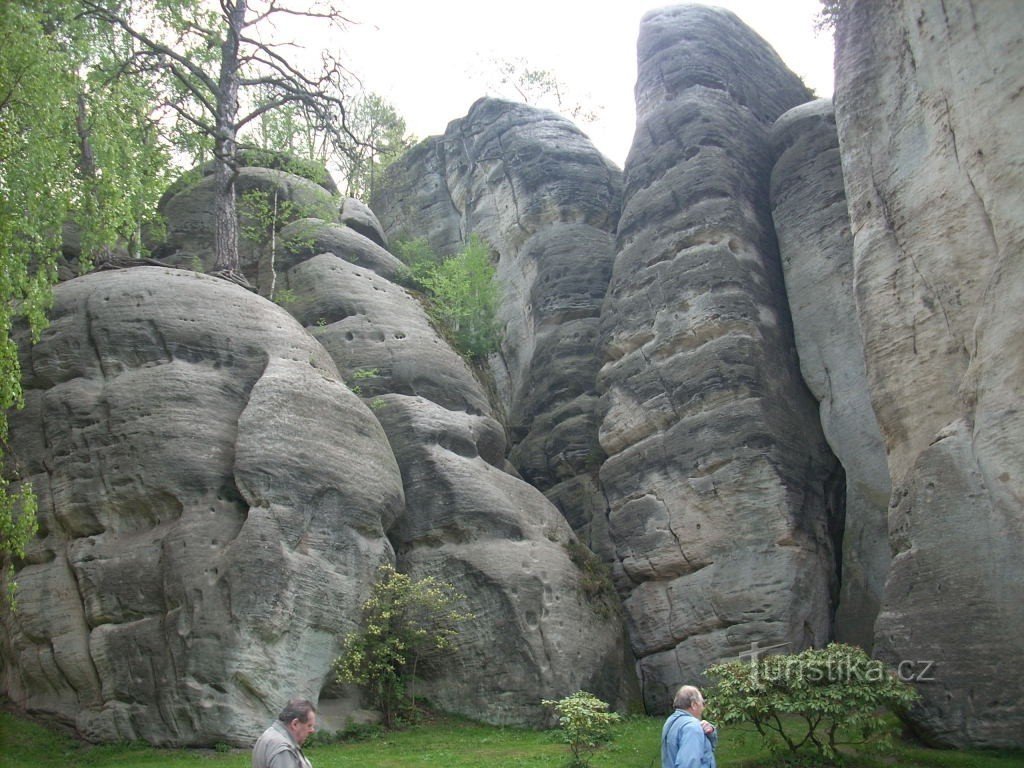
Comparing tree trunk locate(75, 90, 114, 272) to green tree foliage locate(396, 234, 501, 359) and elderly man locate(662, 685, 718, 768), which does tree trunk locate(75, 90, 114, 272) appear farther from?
elderly man locate(662, 685, 718, 768)

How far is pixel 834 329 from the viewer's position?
795 inches

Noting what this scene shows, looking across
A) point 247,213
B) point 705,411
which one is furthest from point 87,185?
point 705,411

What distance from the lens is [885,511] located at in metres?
18.0

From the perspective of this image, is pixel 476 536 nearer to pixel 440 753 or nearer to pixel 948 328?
pixel 440 753

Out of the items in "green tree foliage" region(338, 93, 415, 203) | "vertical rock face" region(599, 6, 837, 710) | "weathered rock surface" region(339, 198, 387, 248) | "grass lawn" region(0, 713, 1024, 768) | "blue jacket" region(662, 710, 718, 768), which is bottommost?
"grass lawn" region(0, 713, 1024, 768)

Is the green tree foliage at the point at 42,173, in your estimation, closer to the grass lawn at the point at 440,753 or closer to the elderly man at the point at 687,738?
the grass lawn at the point at 440,753

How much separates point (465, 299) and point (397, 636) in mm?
11322

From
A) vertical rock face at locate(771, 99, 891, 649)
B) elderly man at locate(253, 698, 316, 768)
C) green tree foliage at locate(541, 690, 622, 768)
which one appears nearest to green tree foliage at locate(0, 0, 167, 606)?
green tree foliage at locate(541, 690, 622, 768)

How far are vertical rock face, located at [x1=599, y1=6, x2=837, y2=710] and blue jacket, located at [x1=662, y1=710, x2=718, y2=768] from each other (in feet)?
32.3

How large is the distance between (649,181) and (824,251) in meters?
4.83

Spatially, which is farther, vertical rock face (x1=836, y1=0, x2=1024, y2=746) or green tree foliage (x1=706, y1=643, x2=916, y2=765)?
vertical rock face (x1=836, y1=0, x2=1024, y2=746)

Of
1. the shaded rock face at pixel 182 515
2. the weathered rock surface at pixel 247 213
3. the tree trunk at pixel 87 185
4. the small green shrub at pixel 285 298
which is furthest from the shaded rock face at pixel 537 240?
the tree trunk at pixel 87 185

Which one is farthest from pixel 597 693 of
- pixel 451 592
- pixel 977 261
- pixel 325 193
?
pixel 325 193

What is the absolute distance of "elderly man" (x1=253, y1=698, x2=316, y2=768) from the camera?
640 centimetres
